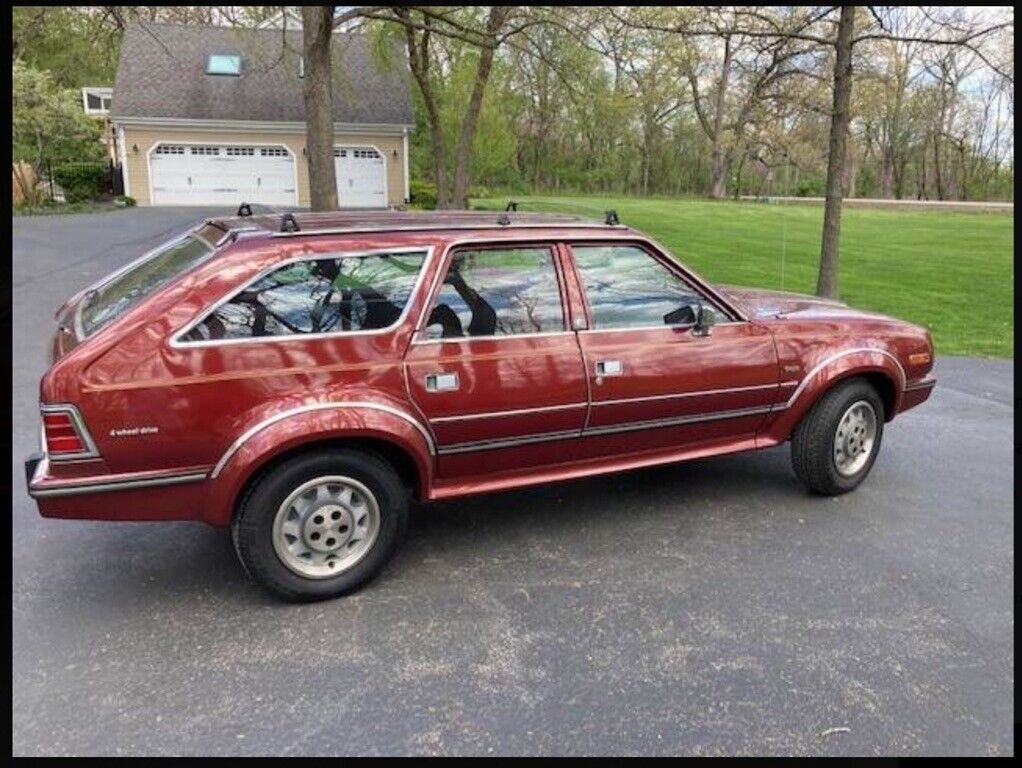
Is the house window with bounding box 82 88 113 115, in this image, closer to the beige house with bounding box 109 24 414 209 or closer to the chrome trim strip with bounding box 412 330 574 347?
the beige house with bounding box 109 24 414 209

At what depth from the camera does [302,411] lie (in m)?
3.32

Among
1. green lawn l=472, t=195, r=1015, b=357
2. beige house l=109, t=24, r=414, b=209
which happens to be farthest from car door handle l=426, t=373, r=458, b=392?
beige house l=109, t=24, r=414, b=209

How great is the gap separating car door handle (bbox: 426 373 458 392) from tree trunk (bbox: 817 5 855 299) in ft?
23.3

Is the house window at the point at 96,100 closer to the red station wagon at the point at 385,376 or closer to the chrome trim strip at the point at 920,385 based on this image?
the red station wagon at the point at 385,376

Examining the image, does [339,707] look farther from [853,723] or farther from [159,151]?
[159,151]

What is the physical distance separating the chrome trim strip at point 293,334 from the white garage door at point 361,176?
27.6 meters

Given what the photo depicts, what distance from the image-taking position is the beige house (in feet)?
95.7

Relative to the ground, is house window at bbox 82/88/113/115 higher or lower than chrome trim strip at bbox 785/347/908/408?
higher

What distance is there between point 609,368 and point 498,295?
0.66 meters

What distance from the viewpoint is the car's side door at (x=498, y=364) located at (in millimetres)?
3623

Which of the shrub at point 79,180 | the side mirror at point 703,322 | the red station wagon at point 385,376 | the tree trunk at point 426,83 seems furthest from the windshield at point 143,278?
the shrub at point 79,180

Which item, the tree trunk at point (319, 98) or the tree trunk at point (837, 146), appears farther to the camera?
the tree trunk at point (319, 98)

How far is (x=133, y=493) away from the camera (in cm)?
318

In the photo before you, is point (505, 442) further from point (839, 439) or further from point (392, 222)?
point (839, 439)
